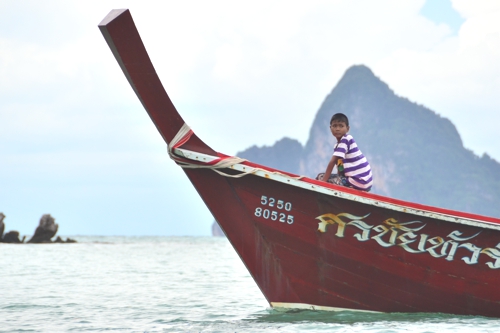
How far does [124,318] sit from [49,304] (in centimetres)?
179

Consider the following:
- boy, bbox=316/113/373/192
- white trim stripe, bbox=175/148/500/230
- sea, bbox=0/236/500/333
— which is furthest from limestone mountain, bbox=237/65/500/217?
white trim stripe, bbox=175/148/500/230

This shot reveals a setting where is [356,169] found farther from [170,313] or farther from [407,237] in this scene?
[170,313]

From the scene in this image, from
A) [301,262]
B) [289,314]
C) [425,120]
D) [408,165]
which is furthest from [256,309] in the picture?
[425,120]

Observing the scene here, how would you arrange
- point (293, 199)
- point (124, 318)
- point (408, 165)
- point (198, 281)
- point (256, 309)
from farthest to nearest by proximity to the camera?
point (408, 165) → point (198, 281) → point (256, 309) → point (124, 318) → point (293, 199)

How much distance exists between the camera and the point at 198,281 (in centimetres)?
1192

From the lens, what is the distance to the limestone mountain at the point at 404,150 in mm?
105125

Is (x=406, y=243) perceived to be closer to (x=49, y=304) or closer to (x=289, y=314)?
(x=289, y=314)

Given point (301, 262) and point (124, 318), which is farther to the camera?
point (124, 318)

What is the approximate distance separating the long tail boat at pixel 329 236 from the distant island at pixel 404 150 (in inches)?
3756

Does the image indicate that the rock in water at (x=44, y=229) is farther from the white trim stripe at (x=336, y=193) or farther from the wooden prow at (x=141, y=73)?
the white trim stripe at (x=336, y=193)

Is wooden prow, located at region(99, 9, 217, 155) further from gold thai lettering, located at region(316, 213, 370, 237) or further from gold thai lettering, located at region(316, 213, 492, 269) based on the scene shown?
gold thai lettering, located at region(316, 213, 492, 269)

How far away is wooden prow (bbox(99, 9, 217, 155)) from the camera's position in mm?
5016

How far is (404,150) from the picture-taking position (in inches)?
4284

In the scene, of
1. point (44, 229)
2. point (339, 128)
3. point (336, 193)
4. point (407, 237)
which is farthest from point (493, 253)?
point (44, 229)
